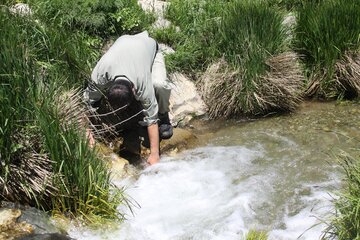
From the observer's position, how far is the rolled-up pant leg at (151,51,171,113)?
574 centimetres

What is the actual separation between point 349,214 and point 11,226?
2.42m

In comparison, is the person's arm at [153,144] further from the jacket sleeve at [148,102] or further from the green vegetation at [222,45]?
the green vegetation at [222,45]

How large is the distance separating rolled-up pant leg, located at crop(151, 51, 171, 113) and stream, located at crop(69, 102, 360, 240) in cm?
56

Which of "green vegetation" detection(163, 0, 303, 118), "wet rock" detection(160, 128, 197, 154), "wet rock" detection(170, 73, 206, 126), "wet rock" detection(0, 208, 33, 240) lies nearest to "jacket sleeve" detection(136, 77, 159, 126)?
"wet rock" detection(160, 128, 197, 154)

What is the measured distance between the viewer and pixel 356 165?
4.12 meters

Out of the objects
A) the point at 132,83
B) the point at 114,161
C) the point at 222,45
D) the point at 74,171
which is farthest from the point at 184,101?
the point at 74,171

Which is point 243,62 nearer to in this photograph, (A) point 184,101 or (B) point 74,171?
(A) point 184,101

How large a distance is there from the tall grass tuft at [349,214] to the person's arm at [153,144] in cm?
202

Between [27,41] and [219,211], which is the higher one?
[27,41]

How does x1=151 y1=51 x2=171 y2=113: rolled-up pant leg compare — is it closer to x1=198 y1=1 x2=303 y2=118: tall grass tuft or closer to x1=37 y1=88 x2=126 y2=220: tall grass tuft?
x1=198 y1=1 x2=303 y2=118: tall grass tuft

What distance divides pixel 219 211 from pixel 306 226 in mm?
745

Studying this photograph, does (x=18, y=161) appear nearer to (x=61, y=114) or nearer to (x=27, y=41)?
(x=61, y=114)

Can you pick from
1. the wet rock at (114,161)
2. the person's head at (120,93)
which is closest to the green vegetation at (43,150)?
the person's head at (120,93)

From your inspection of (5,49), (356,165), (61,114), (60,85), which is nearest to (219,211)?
(356,165)
